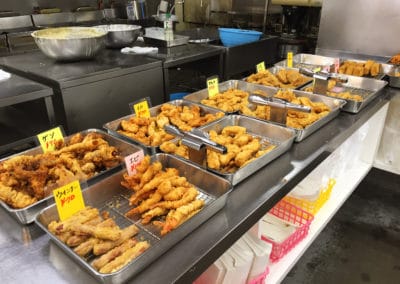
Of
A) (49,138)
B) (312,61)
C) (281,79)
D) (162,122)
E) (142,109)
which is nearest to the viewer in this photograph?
(49,138)

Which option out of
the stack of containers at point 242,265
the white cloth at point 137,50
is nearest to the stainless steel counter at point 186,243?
the stack of containers at point 242,265

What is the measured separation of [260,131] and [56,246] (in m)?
1.14

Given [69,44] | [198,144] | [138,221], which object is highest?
[69,44]

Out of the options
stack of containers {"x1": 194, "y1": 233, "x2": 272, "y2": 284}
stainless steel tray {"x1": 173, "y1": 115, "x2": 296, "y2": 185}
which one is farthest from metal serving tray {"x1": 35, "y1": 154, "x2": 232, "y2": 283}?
stack of containers {"x1": 194, "y1": 233, "x2": 272, "y2": 284}

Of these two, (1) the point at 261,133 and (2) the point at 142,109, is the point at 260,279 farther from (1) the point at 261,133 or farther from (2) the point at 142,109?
(2) the point at 142,109

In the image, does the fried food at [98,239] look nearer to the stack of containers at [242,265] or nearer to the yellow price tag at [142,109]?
the stack of containers at [242,265]

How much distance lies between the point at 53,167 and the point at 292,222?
1385 mm

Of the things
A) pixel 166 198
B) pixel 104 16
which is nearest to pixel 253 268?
pixel 166 198

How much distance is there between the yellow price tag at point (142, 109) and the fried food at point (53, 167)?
0.30 m

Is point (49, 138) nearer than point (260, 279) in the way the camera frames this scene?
Yes

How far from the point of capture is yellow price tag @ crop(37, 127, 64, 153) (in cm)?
149

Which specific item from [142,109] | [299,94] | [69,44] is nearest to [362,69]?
[299,94]

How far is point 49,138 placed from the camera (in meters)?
1.51

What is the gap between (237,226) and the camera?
3.82 ft
